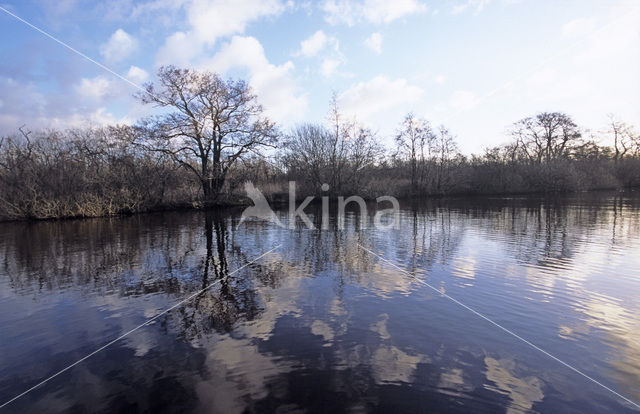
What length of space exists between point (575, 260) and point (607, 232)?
6.47m

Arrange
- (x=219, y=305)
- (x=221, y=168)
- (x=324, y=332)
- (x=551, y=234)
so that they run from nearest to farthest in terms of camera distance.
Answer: (x=324, y=332) → (x=219, y=305) → (x=551, y=234) → (x=221, y=168)

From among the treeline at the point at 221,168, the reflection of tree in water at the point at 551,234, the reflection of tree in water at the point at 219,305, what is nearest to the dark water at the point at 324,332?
the reflection of tree in water at the point at 219,305

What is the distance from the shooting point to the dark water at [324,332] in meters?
3.52

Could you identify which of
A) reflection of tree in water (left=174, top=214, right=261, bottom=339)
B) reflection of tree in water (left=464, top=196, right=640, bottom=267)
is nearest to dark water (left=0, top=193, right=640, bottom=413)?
reflection of tree in water (left=174, top=214, right=261, bottom=339)

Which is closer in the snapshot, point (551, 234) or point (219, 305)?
point (219, 305)

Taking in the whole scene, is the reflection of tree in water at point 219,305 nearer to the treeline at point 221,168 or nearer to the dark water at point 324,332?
the dark water at point 324,332

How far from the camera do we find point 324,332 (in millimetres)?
4945

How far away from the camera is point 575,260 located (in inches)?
347

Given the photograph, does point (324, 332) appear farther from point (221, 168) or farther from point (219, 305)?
point (221, 168)

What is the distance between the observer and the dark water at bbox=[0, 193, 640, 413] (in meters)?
3.52

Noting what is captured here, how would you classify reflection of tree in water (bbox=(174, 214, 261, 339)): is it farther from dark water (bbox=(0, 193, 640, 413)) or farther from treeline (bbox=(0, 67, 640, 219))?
treeline (bbox=(0, 67, 640, 219))

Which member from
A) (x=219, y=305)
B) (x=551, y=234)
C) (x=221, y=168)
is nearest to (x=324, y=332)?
(x=219, y=305)

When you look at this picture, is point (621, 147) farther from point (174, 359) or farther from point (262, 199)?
point (174, 359)

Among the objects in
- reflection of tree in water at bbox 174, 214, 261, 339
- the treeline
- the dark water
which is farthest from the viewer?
the treeline
